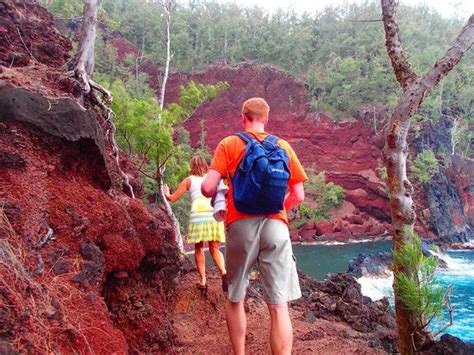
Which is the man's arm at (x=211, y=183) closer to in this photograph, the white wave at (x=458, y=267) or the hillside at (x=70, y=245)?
the hillside at (x=70, y=245)

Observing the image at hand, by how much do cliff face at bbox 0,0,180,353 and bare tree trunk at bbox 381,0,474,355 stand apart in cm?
205

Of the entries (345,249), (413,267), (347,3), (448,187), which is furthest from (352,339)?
(347,3)

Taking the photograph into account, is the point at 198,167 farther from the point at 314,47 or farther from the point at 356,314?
the point at 314,47

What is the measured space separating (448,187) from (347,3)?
94.6ft

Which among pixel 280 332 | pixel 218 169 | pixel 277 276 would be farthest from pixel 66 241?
pixel 280 332

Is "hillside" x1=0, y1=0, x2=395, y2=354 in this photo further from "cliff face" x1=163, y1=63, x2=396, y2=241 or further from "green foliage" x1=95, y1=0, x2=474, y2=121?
"green foliage" x1=95, y1=0, x2=474, y2=121

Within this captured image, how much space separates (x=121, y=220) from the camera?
9.75 feet

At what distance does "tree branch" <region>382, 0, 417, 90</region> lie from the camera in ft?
12.4

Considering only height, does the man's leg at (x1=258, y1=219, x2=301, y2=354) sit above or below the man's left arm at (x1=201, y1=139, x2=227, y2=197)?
below

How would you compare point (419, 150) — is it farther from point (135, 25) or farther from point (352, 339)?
point (352, 339)

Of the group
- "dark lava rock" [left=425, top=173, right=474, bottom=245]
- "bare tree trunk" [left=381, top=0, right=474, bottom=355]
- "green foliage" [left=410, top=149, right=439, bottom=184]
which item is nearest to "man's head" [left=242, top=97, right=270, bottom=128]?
"bare tree trunk" [left=381, top=0, right=474, bottom=355]

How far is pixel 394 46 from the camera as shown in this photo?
Result: 3.85 meters

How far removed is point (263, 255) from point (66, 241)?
1200mm

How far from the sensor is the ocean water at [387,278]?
10.1 meters
